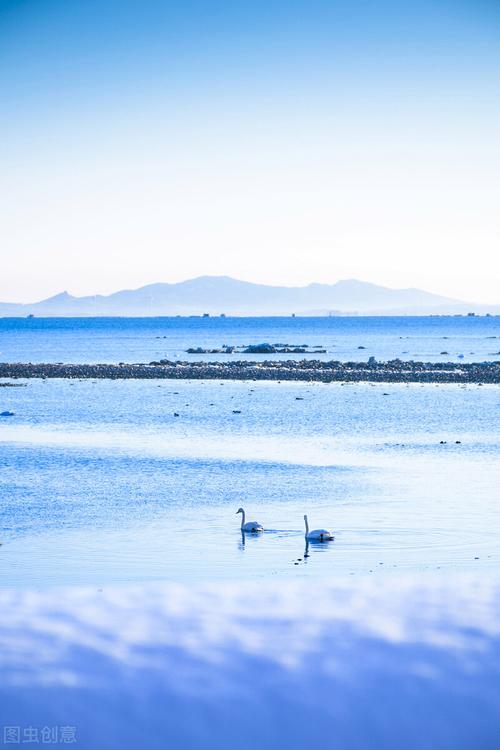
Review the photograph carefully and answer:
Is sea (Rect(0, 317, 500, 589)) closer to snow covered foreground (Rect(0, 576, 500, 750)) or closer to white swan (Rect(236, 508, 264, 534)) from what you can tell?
white swan (Rect(236, 508, 264, 534))

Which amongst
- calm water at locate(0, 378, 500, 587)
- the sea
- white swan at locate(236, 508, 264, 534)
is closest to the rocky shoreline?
the sea

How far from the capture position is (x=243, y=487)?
2895 centimetres

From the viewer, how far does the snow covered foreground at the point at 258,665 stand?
12.0 m

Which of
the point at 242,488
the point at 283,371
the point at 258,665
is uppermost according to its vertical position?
the point at 283,371

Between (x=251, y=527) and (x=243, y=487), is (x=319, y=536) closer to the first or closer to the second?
(x=251, y=527)

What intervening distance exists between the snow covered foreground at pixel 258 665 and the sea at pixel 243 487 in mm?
1666

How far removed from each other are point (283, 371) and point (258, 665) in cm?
6207

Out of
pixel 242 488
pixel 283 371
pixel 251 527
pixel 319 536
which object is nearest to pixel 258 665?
pixel 319 536

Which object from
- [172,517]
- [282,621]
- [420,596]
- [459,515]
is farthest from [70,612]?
[459,515]

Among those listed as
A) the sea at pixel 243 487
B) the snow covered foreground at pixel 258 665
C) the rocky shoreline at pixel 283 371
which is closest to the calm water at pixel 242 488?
the sea at pixel 243 487

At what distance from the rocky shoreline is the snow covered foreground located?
52.8 m

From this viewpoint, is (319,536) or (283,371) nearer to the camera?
(319,536)

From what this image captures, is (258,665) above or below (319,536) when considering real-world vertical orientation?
below

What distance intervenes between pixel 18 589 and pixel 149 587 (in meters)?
2.27
